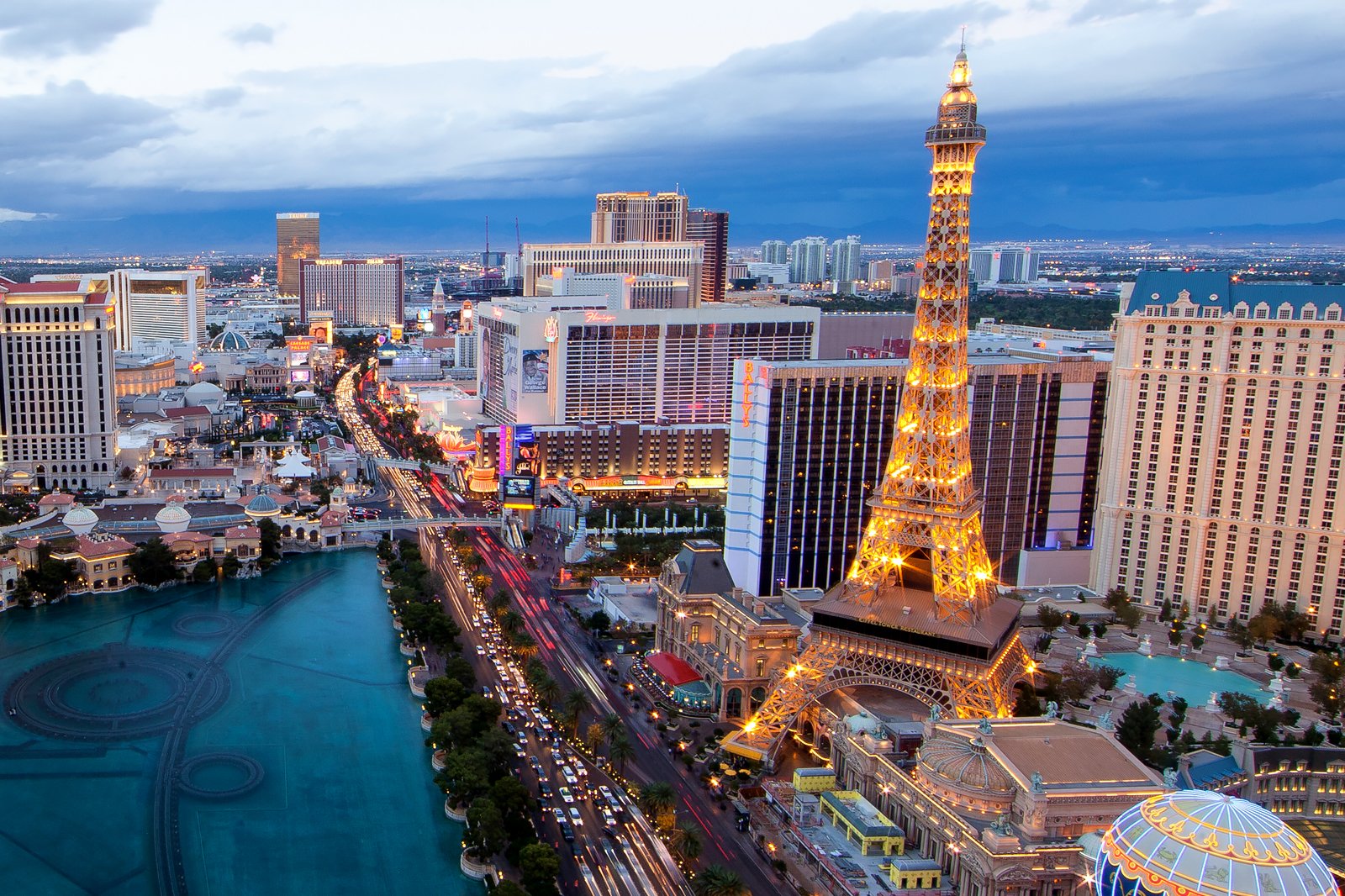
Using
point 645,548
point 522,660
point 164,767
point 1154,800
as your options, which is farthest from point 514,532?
point 1154,800

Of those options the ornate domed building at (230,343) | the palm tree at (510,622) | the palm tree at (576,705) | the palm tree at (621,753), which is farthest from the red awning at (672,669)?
the ornate domed building at (230,343)

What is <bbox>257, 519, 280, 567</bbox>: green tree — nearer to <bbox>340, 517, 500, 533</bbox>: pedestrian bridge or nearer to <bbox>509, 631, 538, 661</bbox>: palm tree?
<bbox>340, 517, 500, 533</bbox>: pedestrian bridge

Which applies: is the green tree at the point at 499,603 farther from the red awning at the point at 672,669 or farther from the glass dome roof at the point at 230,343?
the glass dome roof at the point at 230,343

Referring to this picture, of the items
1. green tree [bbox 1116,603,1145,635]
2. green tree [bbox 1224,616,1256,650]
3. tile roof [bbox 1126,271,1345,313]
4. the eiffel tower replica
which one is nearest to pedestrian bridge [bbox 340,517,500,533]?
the eiffel tower replica

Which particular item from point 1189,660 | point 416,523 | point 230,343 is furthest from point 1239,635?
point 230,343

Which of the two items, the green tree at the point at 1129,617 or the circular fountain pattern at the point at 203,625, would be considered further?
the circular fountain pattern at the point at 203,625

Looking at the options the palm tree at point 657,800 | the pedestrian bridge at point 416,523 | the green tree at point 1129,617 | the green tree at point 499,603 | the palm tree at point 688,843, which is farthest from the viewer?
the pedestrian bridge at point 416,523

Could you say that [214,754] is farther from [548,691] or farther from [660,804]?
[660,804]
